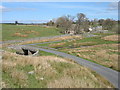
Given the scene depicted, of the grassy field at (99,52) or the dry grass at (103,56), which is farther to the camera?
the grassy field at (99,52)

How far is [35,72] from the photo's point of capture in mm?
11172

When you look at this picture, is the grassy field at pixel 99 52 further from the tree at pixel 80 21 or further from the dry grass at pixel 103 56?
the tree at pixel 80 21

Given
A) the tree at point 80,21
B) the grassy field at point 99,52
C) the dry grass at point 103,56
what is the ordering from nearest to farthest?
the dry grass at point 103,56 → the grassy field at point 99,52 → the tree at point 80,21

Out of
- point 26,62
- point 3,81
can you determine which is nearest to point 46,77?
point 3,81

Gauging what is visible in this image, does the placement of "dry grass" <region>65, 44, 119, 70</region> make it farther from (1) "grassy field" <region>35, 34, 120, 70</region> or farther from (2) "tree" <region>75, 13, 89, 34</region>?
(2) "tree" <region>75, 13, 89, 34</region>

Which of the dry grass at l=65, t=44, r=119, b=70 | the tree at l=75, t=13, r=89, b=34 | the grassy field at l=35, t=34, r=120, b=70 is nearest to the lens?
the dry grass at l=65, t=44, r=119, b=70

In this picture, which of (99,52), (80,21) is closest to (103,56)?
(99,52)

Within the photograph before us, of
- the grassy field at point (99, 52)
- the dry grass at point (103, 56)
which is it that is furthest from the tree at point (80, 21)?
the dry grass at point (103, 56)

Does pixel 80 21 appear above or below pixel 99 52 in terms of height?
above

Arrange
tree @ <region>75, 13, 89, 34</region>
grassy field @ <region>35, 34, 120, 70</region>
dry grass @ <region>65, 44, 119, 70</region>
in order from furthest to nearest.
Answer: tree @ <region>75, 13, 89, 34</region>
grassy field @ <region>35, 34, 120, 70</region>
dry grass @ <region>65, 44, 119, 70</region>

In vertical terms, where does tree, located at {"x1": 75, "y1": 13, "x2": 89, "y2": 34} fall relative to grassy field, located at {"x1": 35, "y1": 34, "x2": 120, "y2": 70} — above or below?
above

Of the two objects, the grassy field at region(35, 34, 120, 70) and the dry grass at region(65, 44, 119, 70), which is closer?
the dry grass at region(65, 44, 119, 70)

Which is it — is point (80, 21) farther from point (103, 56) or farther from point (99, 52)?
point (103, 56)

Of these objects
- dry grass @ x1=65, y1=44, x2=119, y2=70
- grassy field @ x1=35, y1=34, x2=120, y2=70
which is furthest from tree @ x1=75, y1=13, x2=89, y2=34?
dry grass @ x1=65, y1=44, x2=119, y2=70
